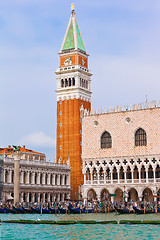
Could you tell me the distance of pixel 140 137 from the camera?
5488 centimetres

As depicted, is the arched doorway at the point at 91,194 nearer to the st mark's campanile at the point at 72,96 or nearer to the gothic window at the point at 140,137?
the st mark's campanile at the point at 72,96

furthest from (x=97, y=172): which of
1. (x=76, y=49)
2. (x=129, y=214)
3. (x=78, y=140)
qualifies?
(x=76, y=49)

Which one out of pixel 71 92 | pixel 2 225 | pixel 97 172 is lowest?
pixel 2 225

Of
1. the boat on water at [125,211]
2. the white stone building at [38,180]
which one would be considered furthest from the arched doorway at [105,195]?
the boat on water at [125,211]

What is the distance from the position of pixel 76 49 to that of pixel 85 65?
12.3ft

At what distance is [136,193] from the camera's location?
56438mm

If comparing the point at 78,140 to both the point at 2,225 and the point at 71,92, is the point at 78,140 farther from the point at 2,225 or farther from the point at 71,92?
the point at 2,225

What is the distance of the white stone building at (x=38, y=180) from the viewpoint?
55.3 meters

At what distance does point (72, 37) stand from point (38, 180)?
23670mm

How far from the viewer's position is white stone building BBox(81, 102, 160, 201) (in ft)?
176

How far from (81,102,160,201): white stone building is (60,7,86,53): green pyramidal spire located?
15538 millimetres

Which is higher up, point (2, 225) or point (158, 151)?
point (158, 151)

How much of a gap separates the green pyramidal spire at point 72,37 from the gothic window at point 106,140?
1801 cm

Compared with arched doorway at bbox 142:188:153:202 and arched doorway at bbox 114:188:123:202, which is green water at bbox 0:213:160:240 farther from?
arched doorway at bbox 114:188:123:202
